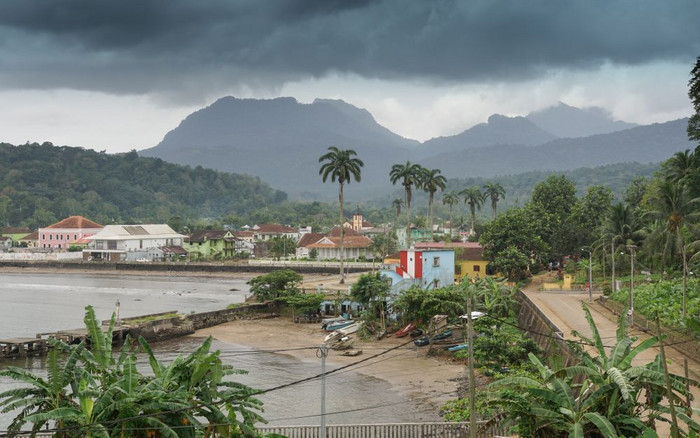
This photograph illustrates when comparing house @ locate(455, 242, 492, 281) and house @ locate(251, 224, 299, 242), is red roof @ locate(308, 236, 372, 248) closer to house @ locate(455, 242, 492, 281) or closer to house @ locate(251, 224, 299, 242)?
house @ locate(455, 242, 492, 281)

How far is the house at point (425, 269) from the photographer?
60.3 meters

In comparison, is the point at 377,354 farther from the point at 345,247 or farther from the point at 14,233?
the point at 14,233

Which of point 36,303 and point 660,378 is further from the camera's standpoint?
point 36,303

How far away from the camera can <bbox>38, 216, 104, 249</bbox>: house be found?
155 m

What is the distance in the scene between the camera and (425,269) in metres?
60.7

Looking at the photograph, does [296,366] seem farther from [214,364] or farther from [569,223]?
[569,223]


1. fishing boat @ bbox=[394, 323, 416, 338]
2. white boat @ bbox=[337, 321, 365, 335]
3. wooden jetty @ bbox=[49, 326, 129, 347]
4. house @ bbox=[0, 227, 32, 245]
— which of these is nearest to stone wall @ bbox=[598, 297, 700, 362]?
fishing boat @ bbox=[394, 323, 416, 338]

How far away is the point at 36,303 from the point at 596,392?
7046 cm

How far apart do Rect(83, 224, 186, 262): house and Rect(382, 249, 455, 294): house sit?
267 feet

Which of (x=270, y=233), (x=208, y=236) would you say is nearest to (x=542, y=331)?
(x=208, y=236)

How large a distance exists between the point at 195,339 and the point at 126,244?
Result: 86283 mm

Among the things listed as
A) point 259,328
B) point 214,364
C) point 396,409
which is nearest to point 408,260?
point 259,328

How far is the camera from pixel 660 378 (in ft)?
65.5

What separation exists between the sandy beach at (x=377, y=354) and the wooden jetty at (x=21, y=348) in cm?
1188
